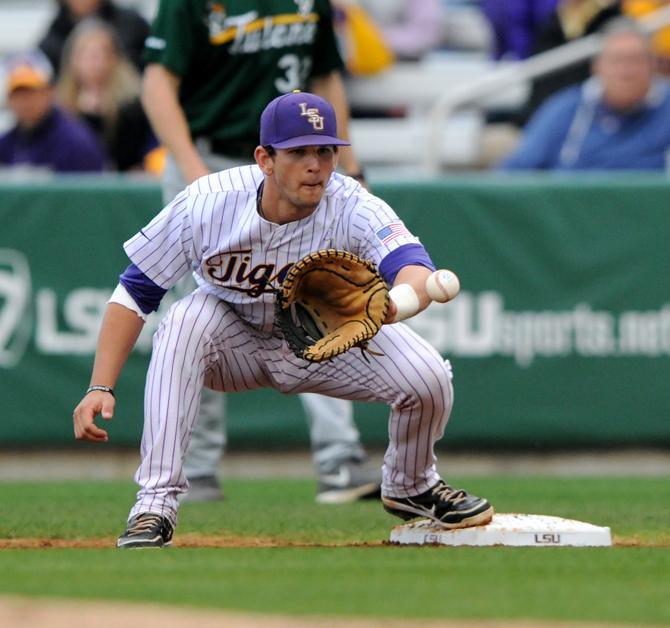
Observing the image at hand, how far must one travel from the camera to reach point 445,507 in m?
5.11

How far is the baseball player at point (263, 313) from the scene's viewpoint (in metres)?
4.84

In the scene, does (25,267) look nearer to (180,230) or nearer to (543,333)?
(543,333)

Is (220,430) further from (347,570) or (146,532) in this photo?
(347,570)

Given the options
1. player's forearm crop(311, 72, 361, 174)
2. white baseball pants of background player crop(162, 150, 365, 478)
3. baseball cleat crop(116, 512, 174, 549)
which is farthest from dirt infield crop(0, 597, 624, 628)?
player's forearm crop(311, 72, 361, 174)

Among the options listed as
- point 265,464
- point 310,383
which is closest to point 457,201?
point 265,464

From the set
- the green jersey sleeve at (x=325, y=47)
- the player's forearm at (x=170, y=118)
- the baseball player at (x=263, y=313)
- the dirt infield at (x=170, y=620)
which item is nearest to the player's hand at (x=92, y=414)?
the baseball player at (x=263, y=313)

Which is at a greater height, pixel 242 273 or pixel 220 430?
pixel 220 430

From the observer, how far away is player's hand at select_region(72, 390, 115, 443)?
4.79 m

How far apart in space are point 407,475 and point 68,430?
3598mm

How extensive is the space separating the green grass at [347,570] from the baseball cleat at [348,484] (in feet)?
0.87

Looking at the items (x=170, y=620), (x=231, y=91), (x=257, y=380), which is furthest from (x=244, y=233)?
(x=170, y=620)

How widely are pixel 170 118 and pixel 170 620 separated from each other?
3265mm

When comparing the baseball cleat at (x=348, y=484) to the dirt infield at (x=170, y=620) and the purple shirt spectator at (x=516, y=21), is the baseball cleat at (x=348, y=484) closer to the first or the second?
the dirt infield at (x=170, y=620)

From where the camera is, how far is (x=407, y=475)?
16.8 ft
